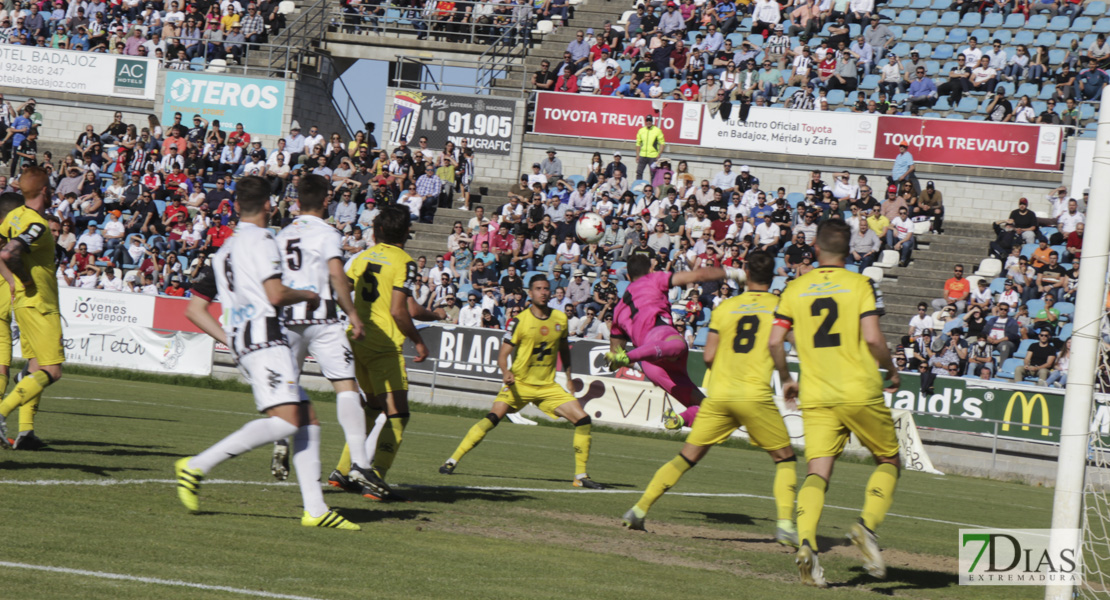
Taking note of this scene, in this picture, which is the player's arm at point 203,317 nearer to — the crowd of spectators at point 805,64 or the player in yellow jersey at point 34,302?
the player in yellow jersey at point 34,302

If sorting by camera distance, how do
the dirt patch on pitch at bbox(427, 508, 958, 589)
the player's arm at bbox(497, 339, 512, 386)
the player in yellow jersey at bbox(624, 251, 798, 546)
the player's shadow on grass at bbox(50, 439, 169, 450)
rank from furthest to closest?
the player's arm at bbox(497, 339, 512, 386) < the player's shadow on grass at bbox(50, 439, 169, 450) < the player in yellow jersey at bbox(624, 251, 798, 546) < the dirt patch on pitch at bbox(427, 508, 958, 589)

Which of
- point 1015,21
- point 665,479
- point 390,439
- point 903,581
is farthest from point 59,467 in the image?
point 1015,21

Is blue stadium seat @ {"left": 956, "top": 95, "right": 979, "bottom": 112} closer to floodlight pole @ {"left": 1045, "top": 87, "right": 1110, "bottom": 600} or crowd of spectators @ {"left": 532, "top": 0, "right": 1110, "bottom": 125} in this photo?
crowd of spectators @ {"left": 532, "top": 0, "right": 1110, "bottom": 125}

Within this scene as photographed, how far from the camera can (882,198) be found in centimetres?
3091

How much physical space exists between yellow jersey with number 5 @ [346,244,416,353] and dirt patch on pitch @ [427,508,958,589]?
1.62 metres

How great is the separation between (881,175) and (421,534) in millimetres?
25055

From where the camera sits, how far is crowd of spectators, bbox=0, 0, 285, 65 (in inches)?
1501

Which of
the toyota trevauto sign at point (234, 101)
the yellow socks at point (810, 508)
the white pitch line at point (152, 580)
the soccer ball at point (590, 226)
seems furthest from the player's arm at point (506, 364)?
the toyota trevauto sign at point (234, 101)

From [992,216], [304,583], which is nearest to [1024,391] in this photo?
[992,216]

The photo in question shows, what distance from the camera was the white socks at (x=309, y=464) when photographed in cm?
794

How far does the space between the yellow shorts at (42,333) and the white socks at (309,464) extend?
4.09 meters

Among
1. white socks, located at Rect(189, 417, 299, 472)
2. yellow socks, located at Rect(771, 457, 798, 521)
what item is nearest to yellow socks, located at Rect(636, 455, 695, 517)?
yellow socks, located at Rect(771, 457, 798, 521)

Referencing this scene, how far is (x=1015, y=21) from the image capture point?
105 feet

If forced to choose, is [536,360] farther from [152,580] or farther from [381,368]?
[152,580]
